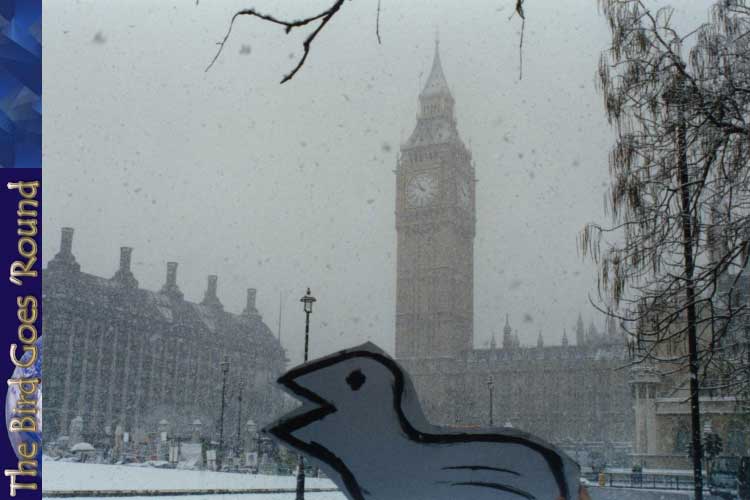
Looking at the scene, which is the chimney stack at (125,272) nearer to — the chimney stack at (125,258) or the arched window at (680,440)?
the chimney stack at (125,258)

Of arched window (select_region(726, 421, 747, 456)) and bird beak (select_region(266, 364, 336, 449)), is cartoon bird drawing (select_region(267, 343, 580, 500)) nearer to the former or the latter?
bird beak (select_region(266, 364, 336, 449))

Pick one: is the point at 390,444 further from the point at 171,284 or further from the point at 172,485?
the point at 171,284

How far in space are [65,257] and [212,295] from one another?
21458 millimetres

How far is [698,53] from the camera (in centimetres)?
836

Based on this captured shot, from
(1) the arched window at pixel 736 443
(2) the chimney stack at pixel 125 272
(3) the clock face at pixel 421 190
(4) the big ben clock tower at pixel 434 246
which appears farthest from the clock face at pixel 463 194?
(1) the arched window at pixel 736 443

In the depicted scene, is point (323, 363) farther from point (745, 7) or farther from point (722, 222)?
point (745, 7)

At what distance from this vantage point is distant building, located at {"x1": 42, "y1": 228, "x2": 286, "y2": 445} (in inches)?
2146

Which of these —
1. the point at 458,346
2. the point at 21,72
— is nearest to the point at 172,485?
the point at 21,72

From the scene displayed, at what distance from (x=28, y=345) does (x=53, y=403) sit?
4591cm

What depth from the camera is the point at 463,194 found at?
9419 centimetres

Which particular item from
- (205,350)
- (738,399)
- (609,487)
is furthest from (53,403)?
(738,399)

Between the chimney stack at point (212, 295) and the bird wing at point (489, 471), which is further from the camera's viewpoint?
the chimney stack at point (212, 295)

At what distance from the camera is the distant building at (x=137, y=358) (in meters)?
54.5

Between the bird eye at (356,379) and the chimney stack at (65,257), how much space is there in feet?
184
